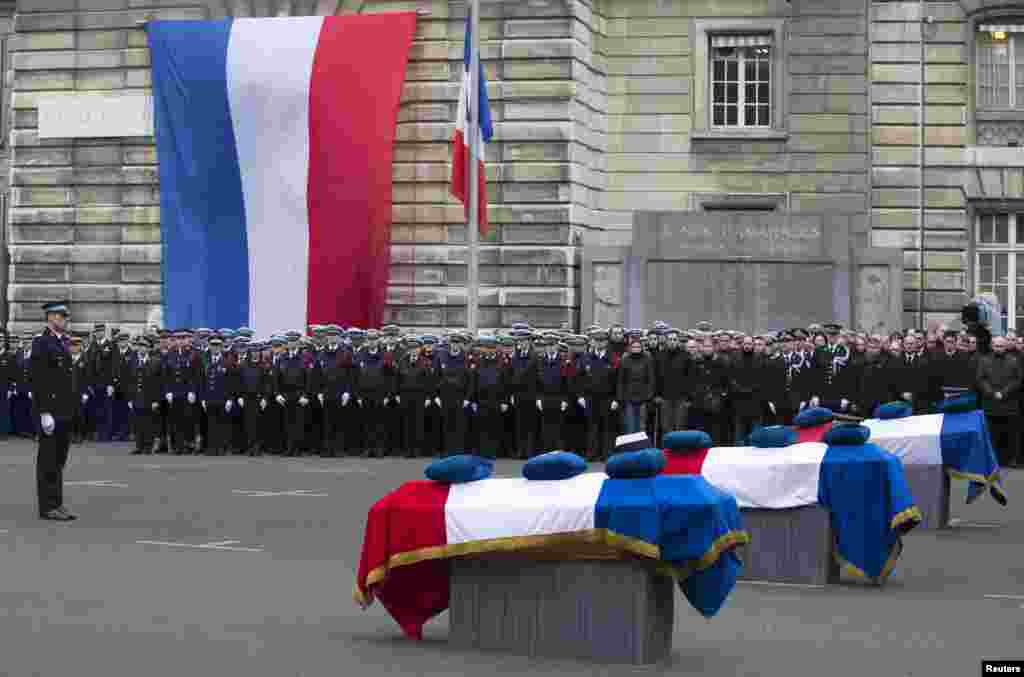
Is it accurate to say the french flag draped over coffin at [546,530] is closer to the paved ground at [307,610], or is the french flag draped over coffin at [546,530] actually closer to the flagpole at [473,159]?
the paved ground at [307,610]

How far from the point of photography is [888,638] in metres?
10.9

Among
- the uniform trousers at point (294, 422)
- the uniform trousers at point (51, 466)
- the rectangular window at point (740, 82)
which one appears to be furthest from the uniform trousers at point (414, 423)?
the rectangular window at point (740, 82)

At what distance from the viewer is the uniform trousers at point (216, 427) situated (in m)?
28.2

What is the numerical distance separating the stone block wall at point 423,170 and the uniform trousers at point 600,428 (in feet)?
23.2

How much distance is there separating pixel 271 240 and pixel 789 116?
922 cm

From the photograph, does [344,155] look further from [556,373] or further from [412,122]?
[556,373]

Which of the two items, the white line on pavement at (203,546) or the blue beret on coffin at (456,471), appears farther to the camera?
the white line on pavement at (203,546)

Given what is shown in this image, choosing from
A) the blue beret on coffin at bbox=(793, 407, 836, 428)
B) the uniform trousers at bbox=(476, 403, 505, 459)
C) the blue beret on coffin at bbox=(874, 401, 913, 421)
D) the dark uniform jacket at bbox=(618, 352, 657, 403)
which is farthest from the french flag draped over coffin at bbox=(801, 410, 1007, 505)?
the uniform trousers at bbox=(476, 403, 505, 459)

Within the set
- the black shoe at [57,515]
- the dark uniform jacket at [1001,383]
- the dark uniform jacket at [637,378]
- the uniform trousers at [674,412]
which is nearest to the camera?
the black shoe at [57,515]

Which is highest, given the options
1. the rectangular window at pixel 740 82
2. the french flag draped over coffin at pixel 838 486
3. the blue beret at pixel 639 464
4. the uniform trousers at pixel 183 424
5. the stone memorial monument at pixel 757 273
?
the rectangular window at pixel 740 82

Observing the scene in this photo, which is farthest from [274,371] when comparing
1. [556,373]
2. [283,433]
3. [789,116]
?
[789,116]

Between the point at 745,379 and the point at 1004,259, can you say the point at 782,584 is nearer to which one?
the point at 745,379

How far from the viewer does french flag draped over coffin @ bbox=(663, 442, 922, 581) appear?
1314 centimetres

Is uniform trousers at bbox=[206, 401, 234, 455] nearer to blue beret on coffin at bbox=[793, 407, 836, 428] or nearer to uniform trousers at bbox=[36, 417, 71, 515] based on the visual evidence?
uniform trousers at bbox=[36, 417, 71, 515]
